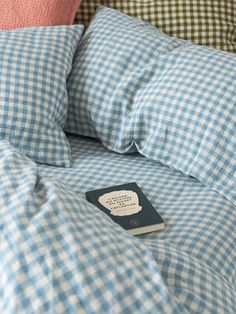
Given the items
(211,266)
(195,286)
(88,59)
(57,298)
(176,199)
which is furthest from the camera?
(88,59)

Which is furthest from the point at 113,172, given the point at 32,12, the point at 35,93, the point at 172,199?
the point at 32,12

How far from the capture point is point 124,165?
5.91ft

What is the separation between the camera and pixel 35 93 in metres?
1.79

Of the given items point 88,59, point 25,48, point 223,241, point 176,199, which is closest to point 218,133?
point 176,199

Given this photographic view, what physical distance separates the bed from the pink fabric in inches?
Result: 3.4

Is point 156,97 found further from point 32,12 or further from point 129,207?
point 32,12

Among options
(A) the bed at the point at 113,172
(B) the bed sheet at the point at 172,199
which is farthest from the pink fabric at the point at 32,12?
(B) the bed sheet at the point at 172,199

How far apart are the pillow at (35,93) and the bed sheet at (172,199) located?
0.07 m

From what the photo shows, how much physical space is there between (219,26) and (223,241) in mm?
859

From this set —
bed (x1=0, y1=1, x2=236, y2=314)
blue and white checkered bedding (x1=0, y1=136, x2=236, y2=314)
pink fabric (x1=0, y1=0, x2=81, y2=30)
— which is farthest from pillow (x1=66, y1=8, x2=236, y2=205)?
blue and white checkered bedding (x1=0, y1=136, x2=236, y2=314)

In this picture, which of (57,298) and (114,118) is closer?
(57,298)

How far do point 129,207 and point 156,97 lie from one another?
14.8 inches

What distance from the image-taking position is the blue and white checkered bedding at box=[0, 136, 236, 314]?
3.37 ft

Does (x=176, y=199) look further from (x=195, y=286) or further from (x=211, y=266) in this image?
(x=195, y=286)
